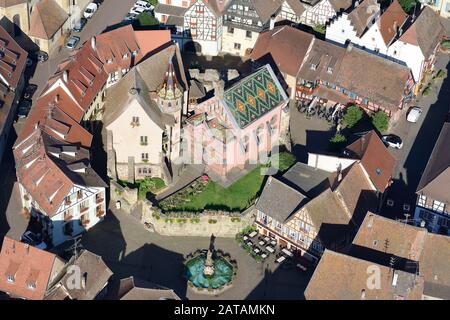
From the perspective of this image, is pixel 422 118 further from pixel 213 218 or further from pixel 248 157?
pixel 213 218

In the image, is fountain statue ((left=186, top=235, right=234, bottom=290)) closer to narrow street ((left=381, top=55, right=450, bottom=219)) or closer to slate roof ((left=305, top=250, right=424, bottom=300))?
slate roof ((left=305, top=250, right=424, bottom=300))

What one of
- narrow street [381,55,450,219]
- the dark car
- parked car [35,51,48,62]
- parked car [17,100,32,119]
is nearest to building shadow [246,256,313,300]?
narrow street [381,55,450,219]

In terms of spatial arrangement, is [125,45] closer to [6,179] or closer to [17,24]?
[17,24]

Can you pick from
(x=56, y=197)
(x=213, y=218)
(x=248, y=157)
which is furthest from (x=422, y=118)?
(x=56, y=197)

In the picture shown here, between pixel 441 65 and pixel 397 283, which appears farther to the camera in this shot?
pixel 441 65

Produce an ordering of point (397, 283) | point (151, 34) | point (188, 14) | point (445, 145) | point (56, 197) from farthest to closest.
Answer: point (188, 14), point (151, 34), point (445, 145), point (56, 197), point (397, 283)

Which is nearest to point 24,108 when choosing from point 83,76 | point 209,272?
point 83,76
